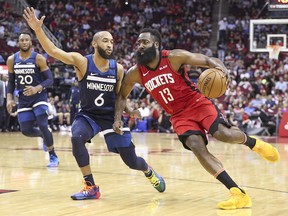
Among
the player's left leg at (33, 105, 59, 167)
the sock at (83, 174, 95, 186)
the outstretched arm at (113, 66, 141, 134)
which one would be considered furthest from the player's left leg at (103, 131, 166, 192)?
the player's left leg at (33, 105, 59, 167)

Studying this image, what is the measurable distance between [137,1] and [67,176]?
2463 centimetres

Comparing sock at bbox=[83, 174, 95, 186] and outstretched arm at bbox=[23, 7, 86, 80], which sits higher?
outstretched arm at bbox=[23, 7, 86, 80]

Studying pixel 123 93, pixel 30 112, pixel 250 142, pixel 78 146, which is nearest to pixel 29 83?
pixel 30 112

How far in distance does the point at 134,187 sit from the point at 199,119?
145 cm

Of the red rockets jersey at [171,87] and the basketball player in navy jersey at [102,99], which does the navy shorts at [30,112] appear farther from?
the red rockets jersey at [171,87]

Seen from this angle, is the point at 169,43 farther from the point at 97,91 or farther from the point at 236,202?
the point at 236,202

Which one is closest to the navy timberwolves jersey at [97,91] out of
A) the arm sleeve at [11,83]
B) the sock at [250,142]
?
the sock at [250,142]

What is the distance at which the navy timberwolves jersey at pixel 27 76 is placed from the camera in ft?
28.3

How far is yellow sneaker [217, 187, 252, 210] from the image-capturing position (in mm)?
5281

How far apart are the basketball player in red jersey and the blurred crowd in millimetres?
11959

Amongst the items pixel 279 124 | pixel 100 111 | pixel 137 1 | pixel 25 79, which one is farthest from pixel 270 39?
pixel 100 111

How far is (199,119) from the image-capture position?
18.6 feet

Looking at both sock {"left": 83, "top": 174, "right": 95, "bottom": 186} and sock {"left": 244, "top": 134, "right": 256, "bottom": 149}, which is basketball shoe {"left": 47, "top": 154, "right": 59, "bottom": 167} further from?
sock {"left": 244, "top": 134, "right": 256, "bottom": 149}

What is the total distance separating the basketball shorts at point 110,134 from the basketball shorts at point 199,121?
2.06ft
